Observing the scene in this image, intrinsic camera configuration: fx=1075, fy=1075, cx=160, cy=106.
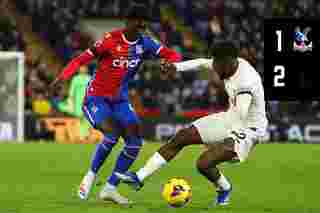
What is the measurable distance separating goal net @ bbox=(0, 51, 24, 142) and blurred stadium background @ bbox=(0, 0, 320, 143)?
0.05m

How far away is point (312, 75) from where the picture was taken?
13641 millimetres

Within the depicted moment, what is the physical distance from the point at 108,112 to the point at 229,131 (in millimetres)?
1488

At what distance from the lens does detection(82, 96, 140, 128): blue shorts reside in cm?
1182

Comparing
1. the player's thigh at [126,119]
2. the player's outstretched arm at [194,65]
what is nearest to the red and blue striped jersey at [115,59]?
the player's thigh at [126,119]

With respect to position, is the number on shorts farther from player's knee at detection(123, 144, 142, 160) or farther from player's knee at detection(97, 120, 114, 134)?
player's knee at detection(97, 120, 114, 134)

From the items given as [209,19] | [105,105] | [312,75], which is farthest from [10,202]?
[209,19]

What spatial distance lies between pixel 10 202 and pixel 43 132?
13.2m

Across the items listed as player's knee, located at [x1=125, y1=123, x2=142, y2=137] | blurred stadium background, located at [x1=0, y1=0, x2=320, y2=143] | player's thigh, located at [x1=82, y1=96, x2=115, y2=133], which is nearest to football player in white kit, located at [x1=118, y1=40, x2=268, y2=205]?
player's knee, located at [x1=125, y1=123, x2=142, y2=137]

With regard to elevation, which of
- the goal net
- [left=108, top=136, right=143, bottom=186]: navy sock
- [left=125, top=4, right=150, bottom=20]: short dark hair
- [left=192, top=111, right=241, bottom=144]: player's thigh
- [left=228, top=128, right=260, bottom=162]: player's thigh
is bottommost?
the goal net

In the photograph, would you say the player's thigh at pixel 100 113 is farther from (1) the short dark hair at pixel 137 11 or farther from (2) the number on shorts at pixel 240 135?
(2) the number on shorts at pixel 240 135

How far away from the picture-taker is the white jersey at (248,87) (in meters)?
10.8

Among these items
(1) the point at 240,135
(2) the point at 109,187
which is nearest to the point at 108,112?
(2) the point at 109,187

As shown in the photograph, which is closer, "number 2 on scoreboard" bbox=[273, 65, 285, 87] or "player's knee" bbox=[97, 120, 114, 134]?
"player's knee" bbox=[97, 120, 114, 134]

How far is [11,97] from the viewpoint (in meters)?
25.0
